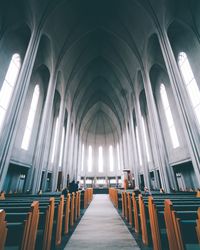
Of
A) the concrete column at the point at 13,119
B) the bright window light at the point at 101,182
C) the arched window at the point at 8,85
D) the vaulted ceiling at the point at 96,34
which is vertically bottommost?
the bright window light at the point at 101,182

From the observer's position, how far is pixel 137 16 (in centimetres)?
1206

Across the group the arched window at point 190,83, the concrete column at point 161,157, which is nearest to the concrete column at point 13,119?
the concrete column at point 161,157

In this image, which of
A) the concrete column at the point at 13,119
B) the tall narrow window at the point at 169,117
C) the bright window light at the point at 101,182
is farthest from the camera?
the bright window light at the point at 101,182

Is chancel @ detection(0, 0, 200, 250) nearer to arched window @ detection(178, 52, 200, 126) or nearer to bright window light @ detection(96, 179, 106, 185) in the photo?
arched window @ detection(178, 52, 200, 126)

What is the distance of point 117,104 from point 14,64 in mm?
17402

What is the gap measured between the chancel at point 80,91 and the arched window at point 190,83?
0.07 m

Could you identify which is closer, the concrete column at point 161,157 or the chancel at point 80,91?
the chancel at point 80,91

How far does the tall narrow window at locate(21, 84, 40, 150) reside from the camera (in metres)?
12.4

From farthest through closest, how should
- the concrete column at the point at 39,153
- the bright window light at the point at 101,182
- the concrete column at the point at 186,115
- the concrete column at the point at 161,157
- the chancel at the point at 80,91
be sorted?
the bright window light at the point at 101,182
the concrete column at the point at 161,157
the concrete column at the point at 39,153
the concrete column at the point at 186,115
the chancel at the point at 80,91

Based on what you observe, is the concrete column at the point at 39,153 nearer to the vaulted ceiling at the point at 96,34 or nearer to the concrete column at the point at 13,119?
the concrete column at the point at 13,119

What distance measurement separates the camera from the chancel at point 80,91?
3.85 meters

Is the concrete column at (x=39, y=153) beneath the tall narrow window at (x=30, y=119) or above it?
beneath

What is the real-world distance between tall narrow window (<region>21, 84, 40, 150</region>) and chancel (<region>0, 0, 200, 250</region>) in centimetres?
9

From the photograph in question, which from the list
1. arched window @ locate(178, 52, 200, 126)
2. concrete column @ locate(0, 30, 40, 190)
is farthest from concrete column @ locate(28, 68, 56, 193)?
arched window @ locate(178, 52, 200, 126)
